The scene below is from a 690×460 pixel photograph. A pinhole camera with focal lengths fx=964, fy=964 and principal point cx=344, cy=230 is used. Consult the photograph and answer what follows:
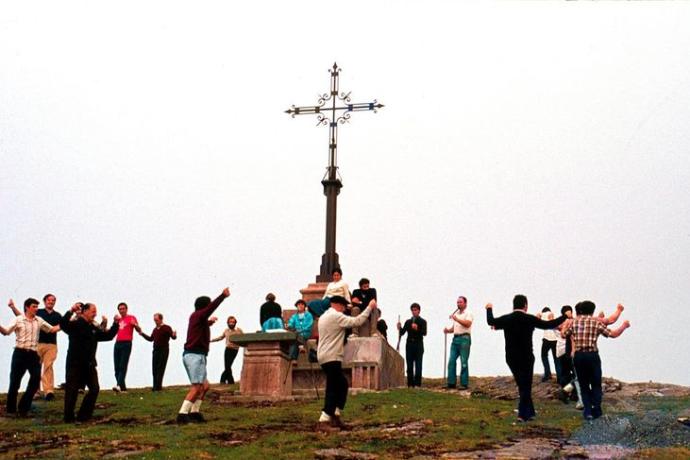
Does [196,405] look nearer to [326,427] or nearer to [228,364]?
[326,427]

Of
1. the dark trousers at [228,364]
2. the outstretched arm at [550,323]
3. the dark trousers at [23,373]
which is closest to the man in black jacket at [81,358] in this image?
the dark trousers at [23,373]

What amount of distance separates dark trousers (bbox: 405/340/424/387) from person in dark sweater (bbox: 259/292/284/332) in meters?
3.10

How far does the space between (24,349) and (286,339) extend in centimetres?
547

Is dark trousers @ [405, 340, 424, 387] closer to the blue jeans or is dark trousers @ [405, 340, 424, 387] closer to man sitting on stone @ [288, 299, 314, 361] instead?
the blue jeans

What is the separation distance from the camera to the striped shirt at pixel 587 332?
1463cm

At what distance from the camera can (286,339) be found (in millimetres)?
19984

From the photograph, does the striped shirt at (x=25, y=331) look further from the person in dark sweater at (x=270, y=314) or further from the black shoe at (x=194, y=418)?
the person in dark sweater at (x=270, y=314)

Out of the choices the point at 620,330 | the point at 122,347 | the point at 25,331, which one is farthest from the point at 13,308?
the point at 620,330

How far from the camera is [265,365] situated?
19797 mm

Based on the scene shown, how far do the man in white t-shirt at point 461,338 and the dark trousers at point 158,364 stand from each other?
650 centimetres

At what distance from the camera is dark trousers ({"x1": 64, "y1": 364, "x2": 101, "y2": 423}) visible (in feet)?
50.6

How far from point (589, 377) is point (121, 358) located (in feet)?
36.2

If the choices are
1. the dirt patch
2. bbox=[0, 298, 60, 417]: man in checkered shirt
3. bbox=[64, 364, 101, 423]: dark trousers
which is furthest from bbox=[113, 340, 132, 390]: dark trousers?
the dirt patch

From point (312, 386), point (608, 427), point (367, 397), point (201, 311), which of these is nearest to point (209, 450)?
point (201, 311)
